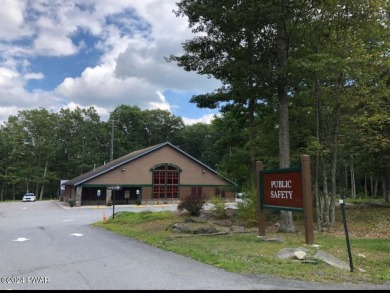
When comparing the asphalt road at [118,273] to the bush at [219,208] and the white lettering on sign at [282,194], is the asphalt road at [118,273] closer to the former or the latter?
the white lettering on sign at [282,194]

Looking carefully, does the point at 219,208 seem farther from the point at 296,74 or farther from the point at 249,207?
the point at 296,74

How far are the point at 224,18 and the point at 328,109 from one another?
706 cm

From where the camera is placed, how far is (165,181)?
50875 millimetres

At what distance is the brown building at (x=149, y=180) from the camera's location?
46656 mm

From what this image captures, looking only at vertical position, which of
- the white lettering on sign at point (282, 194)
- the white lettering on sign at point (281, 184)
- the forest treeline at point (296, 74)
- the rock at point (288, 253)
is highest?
the forest treeline at point (296, 74)

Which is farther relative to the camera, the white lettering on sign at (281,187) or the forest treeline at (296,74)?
the forest treeline at (296,74)

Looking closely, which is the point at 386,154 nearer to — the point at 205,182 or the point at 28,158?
the point at 205,182

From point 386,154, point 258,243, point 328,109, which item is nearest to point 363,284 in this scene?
point 258,243

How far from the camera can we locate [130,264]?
834 cm

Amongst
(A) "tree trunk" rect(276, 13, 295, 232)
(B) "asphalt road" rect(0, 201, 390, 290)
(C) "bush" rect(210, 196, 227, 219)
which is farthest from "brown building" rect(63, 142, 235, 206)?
(B) "asphalt road" rect(0, 201, 390, 290)

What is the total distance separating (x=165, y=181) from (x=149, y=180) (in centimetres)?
236

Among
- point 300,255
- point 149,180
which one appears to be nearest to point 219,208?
point 300,255

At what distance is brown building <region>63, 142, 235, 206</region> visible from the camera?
4666cm

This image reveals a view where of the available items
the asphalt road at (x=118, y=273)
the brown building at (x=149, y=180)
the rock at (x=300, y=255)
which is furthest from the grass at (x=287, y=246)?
the brown building at (x=149, y=180)
